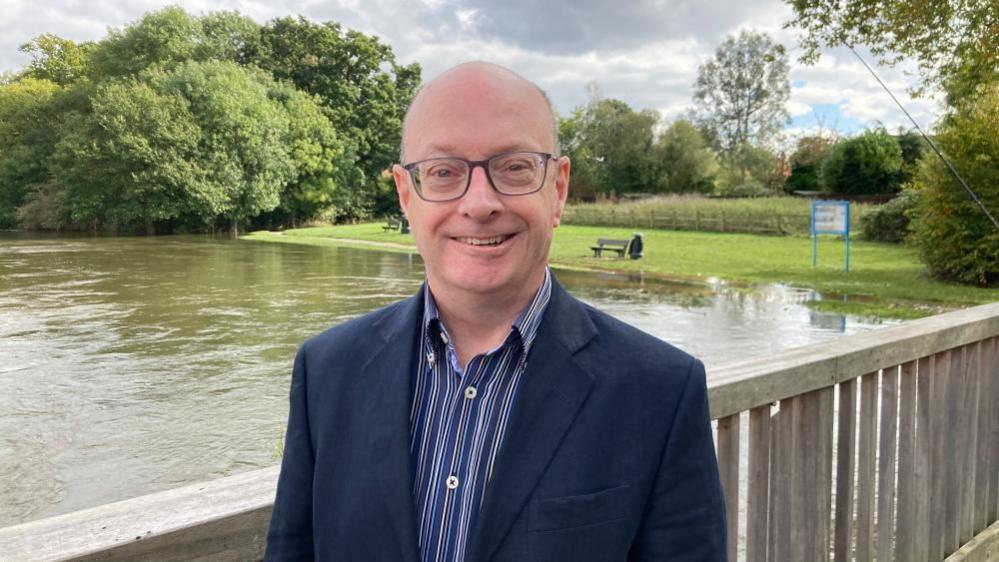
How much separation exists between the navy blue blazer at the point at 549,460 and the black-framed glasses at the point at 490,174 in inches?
8.1

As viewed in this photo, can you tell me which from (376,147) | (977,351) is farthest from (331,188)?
(977,351)

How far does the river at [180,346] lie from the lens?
6.20 m

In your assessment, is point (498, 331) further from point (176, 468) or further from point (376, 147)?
point (376, 147)

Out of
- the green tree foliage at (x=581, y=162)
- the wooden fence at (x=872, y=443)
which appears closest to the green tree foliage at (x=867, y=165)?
the green tree foliage at (x=581, y=162)

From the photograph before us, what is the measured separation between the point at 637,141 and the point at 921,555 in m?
53.8

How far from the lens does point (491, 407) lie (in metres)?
1.32

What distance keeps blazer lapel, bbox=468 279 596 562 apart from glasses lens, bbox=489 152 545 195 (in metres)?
0.22

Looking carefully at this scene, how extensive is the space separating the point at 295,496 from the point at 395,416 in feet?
0.77

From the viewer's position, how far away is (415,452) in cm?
135

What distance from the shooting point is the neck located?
1.38m

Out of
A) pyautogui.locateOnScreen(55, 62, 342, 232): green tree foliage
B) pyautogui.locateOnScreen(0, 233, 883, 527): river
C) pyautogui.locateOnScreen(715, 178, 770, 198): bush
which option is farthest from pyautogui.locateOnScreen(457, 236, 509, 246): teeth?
pyautogui.locateOnScreen(55, 62, 342, 232): green tree foliage

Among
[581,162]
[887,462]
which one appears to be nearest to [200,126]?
[581,162]

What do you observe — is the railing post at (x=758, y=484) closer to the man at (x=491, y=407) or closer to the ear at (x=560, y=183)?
the man at (x=491, y=407)

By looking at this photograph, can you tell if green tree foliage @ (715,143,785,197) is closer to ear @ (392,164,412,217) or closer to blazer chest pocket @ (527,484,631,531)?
ear @ (392,164,412,217)
